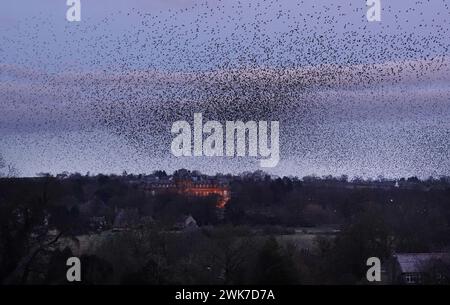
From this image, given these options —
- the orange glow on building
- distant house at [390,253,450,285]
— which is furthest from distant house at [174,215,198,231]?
distant house at [390,253,450,285]

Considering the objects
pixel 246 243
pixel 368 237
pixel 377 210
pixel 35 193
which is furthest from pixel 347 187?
pixel 35 193

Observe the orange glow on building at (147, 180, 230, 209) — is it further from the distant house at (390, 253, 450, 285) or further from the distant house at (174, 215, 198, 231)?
the distant house at (390, 253, 450, 285)

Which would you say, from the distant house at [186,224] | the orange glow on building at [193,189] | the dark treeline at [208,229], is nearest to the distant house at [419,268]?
the dark treeline at [208,229]

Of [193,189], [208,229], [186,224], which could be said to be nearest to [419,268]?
[208,229]
